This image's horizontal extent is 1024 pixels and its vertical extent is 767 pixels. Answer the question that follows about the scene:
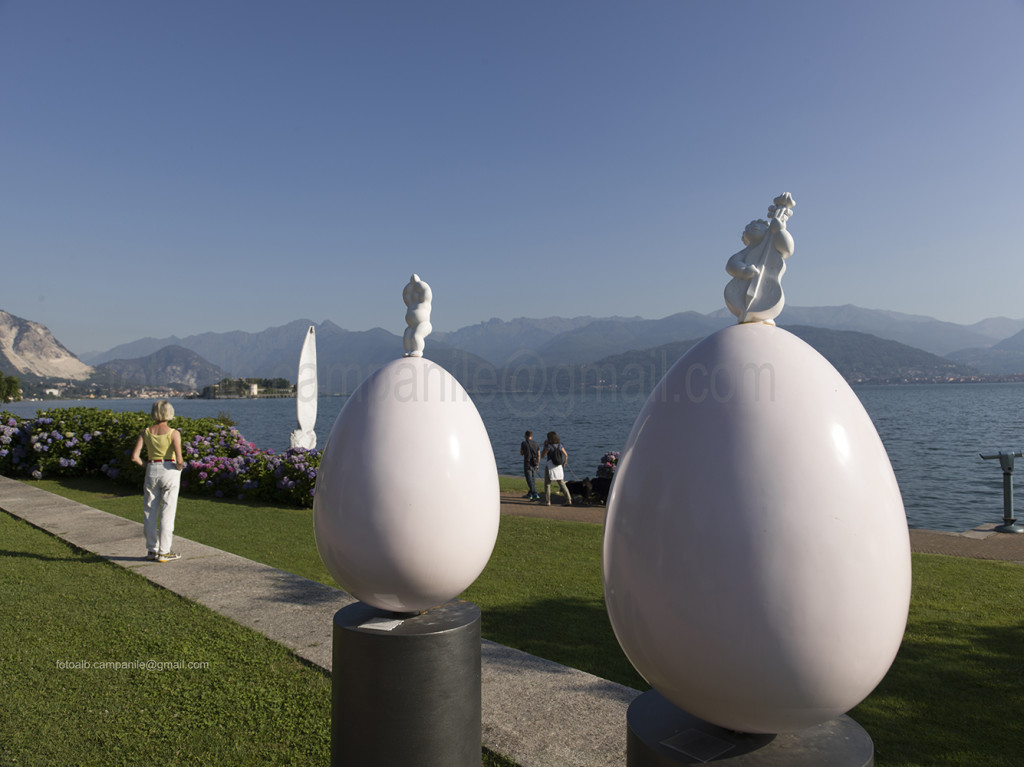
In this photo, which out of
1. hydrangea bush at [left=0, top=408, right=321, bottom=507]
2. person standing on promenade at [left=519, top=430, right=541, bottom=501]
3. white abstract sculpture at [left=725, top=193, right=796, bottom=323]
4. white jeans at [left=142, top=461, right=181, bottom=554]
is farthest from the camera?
person standing on promenade at [left=519, top=430, right=541, bottom=501]

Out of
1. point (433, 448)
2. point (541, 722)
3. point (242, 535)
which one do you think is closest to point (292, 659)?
point (541, 722)

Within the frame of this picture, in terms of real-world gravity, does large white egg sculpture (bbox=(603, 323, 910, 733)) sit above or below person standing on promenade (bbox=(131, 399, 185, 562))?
above

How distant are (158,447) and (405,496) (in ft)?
20.4

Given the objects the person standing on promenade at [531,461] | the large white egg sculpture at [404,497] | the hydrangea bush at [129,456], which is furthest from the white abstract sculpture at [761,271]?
the person standing on promenade at [531,461]

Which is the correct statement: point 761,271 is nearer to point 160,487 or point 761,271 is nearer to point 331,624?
point 331,624

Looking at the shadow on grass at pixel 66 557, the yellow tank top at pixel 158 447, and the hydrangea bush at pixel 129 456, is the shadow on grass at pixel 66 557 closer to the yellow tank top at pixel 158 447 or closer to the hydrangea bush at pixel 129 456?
the yellow tank top at pixel 158 447

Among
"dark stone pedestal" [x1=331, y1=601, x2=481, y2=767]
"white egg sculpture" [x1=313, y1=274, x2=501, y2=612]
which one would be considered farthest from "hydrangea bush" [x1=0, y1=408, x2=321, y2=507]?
"dark stone pedestal" [x1=331, y1=601, x2=481, y2=767]

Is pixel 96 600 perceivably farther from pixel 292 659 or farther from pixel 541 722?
pixel 541 722

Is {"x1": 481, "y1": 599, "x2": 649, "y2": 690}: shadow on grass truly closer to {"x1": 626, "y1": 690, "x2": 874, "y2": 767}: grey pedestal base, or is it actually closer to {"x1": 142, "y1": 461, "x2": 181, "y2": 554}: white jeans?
{"x1": 626, "y1": 690, "x2": 874, "y2": 767}: grey pedestal base

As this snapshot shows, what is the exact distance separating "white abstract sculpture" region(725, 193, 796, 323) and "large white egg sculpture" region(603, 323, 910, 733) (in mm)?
224

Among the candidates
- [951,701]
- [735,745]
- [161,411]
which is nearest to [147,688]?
[735,745]

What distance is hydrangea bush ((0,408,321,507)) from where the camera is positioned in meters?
13.6

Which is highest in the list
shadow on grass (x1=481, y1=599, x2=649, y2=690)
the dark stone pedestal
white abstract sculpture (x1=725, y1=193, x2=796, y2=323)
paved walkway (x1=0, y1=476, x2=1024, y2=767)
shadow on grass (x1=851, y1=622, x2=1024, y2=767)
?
white abstract sculpture (x1=725, y1=193, x2=796, y2=323)

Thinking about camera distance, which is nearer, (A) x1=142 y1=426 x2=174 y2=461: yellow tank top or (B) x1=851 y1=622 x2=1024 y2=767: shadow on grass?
(B) x1=851 y1=622 x2=1024 y2=767: shadow on grass
